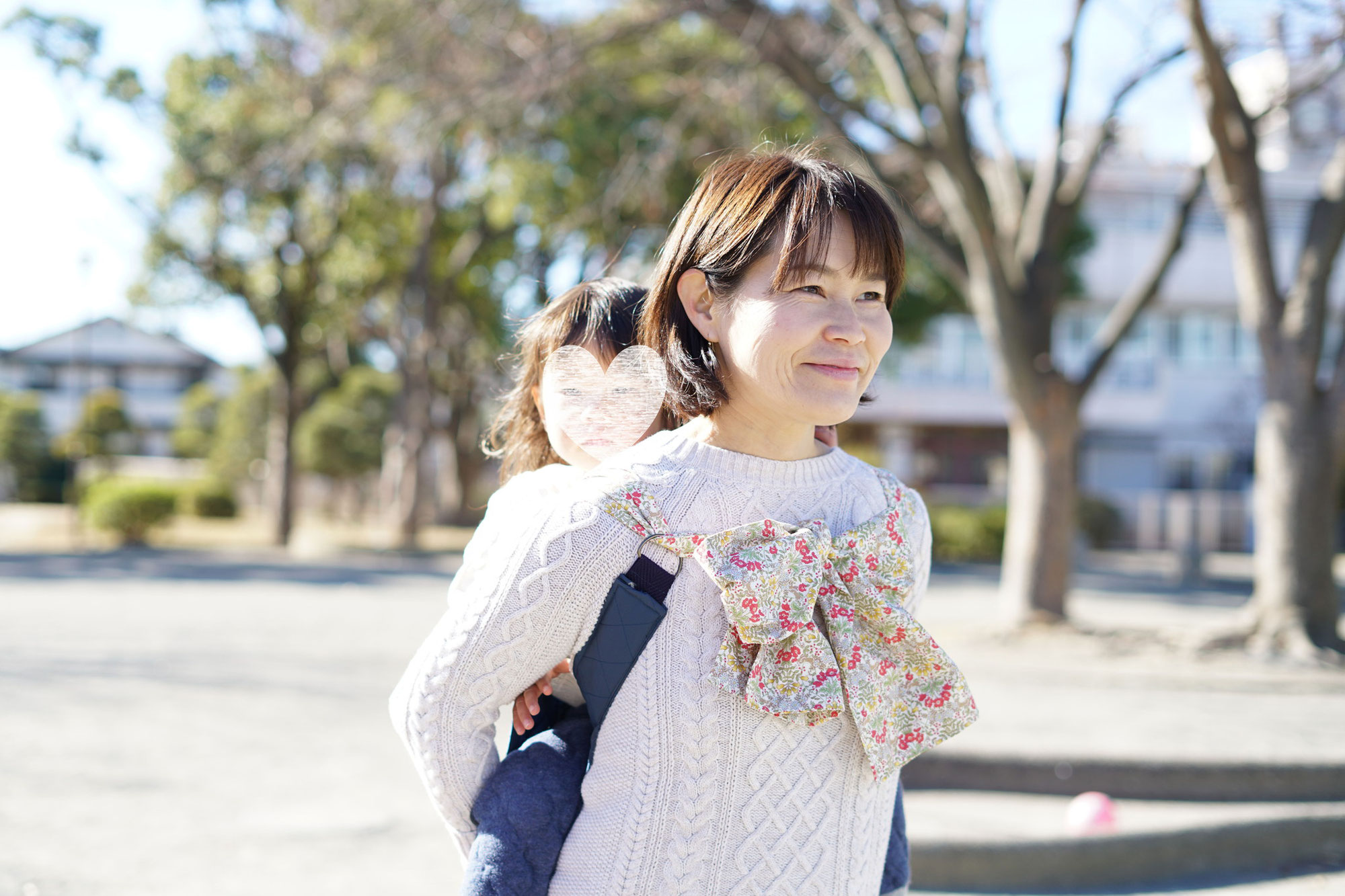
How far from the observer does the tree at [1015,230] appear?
9.17 m

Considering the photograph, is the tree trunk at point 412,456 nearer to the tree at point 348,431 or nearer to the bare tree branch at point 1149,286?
the tree at point 348,431

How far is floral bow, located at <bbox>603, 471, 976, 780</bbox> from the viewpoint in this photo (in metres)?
1.46

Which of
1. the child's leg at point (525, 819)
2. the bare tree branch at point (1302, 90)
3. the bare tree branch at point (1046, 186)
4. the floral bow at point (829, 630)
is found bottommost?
the child's leg at point (525, 819)

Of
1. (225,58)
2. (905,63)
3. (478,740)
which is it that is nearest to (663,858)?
(478,740)

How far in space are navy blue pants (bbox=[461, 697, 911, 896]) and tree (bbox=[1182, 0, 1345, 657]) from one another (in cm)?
817

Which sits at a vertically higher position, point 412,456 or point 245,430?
point 245,430

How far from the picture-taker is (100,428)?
29.6m

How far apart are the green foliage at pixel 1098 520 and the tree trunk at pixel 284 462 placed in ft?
51.8

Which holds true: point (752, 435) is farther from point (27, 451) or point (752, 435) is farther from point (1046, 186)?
point (27, 451)

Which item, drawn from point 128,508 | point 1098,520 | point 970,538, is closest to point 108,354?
point 128,508

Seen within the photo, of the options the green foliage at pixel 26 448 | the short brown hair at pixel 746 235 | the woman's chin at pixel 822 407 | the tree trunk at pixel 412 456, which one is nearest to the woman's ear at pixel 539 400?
the short brown hair at pixel 746 235

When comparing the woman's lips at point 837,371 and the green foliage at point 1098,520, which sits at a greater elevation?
the woman's lips at point 837,371

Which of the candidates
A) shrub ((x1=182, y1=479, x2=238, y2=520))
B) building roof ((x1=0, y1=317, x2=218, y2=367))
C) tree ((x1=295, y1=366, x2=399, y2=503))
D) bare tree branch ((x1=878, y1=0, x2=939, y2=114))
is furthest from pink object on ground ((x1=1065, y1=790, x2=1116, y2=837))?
building roof ((x1=0, y1=317, x2=218, y2=367))

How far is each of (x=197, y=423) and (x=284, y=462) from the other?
22956 millimetres
